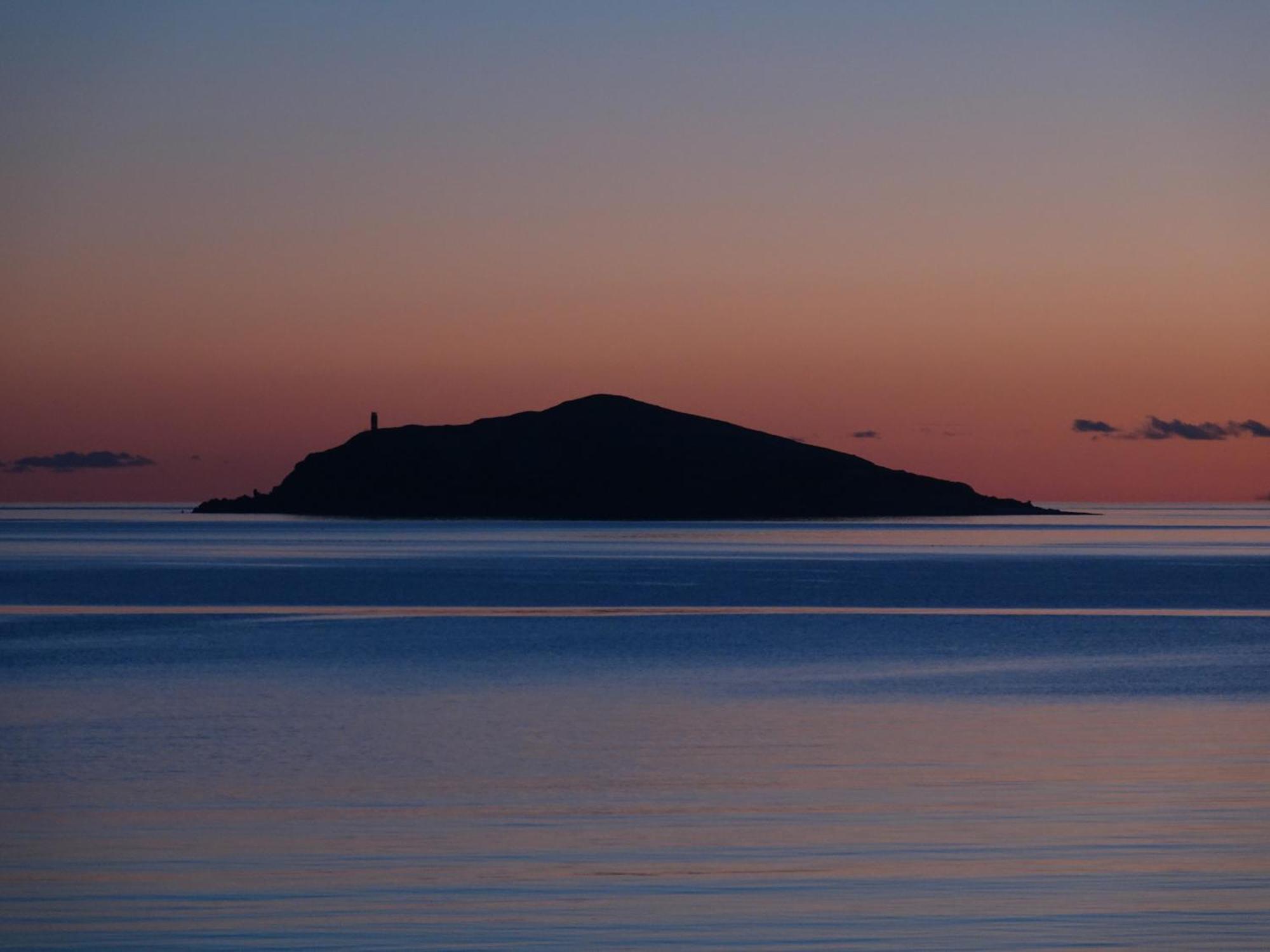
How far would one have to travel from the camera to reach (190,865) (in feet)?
35.4

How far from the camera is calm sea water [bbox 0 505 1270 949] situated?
9.47m

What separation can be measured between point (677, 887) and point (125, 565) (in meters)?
67.1

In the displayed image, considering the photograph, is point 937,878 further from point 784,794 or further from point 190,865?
point 190,865

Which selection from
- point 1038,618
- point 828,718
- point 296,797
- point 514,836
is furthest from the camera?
point 1038,618

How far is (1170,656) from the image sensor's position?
2788 cm

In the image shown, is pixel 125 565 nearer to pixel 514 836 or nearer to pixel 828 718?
pixel 828 718

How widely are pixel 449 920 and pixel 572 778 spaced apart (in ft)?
16.7

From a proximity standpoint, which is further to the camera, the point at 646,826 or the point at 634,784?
the point at 634,784

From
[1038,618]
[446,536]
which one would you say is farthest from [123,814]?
[446,536]

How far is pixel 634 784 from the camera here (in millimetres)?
14148

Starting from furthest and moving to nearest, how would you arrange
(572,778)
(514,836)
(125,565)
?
(125,565), (572,778), (514,836)

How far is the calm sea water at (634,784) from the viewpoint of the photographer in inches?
373

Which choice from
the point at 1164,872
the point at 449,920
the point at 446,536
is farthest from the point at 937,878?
the point at 446,536

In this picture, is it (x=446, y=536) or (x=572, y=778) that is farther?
(x=446, y=536)
